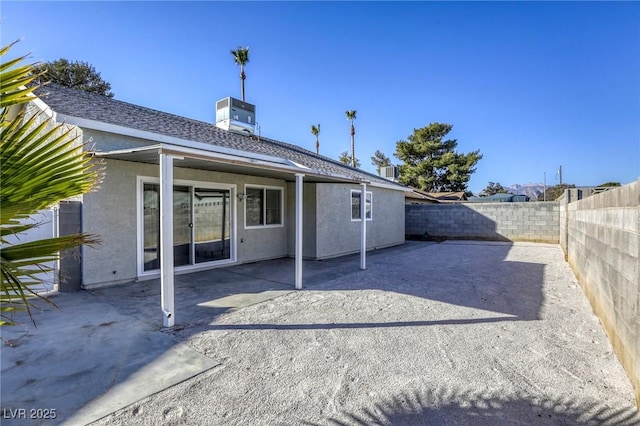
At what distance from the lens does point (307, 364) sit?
349 cm

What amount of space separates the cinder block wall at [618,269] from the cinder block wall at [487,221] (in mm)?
11067

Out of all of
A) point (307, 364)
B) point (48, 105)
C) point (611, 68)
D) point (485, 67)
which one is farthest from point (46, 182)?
point (611, 68)

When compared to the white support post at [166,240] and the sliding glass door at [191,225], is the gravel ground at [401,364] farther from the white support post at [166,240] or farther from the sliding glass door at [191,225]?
the sliding glass door at [191,225]

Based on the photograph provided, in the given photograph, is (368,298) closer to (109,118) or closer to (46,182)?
(46,182)

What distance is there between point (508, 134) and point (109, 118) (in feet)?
82.7

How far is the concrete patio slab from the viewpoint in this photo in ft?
8.80

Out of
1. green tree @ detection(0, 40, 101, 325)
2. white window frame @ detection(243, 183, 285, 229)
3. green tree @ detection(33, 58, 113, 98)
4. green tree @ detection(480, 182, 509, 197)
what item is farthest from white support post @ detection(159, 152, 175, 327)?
green tree @ detection(480, 182, 509, 197)

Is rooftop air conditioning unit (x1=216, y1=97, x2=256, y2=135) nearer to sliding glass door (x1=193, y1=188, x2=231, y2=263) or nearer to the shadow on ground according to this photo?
sliding glass door (x1=193, y1=188, x2=231, y2=263)

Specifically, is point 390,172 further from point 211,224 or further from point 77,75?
point 77,75

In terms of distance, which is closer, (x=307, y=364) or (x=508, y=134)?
(x=307, y=364)

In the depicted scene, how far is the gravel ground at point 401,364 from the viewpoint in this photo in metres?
2.65

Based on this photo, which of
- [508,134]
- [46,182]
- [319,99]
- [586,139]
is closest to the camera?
[46,182]

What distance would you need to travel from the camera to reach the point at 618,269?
3.79 m

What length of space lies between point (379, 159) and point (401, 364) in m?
42.8
